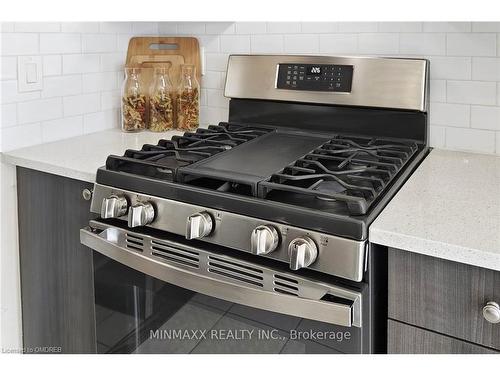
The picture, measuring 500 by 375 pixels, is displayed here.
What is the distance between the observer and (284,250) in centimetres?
108

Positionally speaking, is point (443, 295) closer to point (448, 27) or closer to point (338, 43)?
point (448, 27)

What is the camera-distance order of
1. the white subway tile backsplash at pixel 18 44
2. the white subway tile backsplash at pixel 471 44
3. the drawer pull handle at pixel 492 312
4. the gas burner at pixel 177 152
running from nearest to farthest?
1. the drawer pull handle at pixel 492 312
2. the gas burner at pixel 177 152
3. the white subway tile backsplash at pixel 471 44
4. the white subway tile backsplash at pixel 18 44

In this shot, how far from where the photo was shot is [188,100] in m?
1.93

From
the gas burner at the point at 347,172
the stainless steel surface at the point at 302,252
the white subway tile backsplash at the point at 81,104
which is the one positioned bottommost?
the stainless steel surface at the point at 302,252

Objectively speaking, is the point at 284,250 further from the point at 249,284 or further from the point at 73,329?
the point at 73,329

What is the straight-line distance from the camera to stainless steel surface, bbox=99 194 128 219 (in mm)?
1298

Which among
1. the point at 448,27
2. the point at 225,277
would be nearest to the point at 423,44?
the point at 448,27

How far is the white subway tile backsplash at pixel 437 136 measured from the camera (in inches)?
63.0

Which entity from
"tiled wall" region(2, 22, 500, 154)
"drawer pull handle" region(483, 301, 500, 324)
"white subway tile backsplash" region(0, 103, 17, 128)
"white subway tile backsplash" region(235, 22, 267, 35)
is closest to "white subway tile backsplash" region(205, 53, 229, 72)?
"tiled wall" region(2, 22, 500, 154)

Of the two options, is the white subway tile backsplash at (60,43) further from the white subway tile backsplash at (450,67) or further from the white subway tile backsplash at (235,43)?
the white subway tile backsplash at (450,67)

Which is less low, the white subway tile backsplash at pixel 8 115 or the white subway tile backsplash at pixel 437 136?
the white subway tile backsplash at pixel 8 115

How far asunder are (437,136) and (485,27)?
33cm

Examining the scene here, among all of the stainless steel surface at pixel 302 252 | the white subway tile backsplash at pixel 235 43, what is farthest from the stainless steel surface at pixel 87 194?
the white subway tile backsplash at pixel 235 43

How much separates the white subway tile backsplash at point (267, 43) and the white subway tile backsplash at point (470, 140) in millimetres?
639
